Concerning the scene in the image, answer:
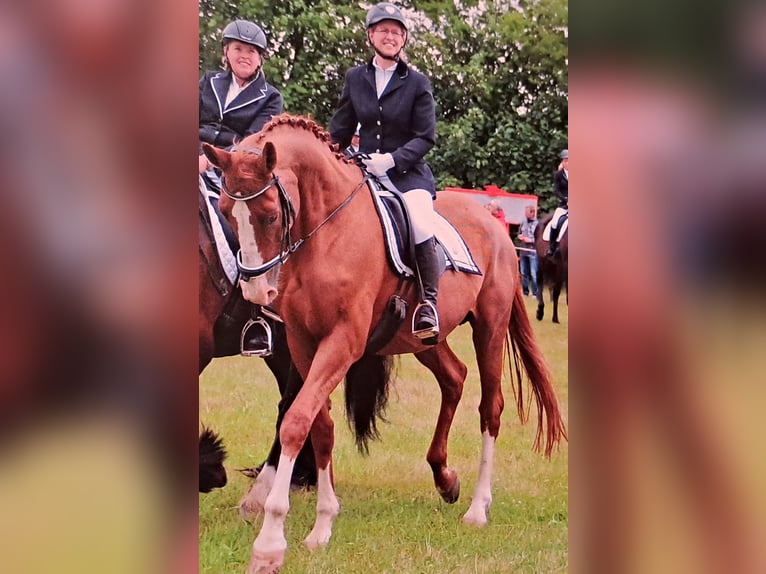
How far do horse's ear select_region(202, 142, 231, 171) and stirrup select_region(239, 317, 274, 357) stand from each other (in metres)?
0.60

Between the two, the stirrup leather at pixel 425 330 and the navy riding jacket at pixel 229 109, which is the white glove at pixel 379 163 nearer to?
the navy riding jacket at pixel 229 109

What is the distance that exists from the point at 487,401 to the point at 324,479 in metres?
0.76

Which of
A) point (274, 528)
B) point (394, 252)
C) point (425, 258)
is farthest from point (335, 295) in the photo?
point (274, 528)

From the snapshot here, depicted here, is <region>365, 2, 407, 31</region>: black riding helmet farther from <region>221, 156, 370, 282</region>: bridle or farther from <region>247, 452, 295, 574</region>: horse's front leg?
<region>247, 452, 295, 574</region>: horse's front leg

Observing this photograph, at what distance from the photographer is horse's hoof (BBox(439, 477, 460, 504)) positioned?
336 cm

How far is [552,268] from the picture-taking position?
339 cm

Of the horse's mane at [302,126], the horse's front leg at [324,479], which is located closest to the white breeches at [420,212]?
the horse's mane at [302,126]

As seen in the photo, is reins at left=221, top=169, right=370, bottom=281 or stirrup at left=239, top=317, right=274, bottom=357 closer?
reins at left=221, top=169, right=370, bottom=281

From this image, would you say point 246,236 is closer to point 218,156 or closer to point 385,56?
point 218,156

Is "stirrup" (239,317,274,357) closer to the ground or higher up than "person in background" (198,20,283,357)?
closer to the ground

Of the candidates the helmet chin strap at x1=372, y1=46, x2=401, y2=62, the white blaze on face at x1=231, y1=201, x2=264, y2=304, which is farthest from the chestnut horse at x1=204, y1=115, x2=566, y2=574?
the helmet chin strap at x1=372, y1=46, x2=401, y2=62
